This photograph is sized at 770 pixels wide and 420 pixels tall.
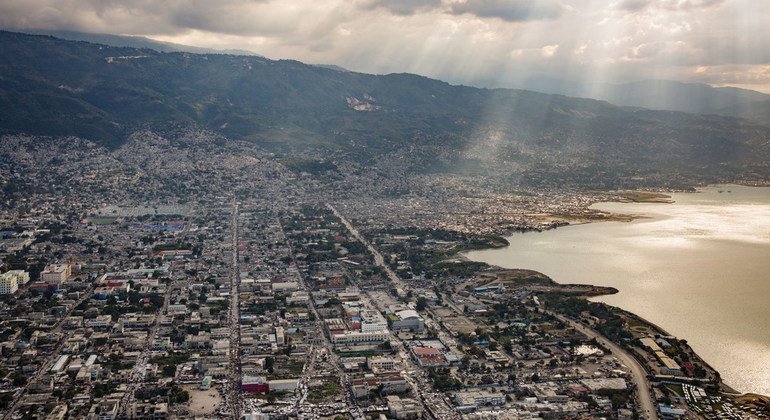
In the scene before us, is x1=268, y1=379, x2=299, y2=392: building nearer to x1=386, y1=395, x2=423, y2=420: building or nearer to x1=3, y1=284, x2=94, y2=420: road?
x1=386, y1=395, x2=423, y2=420: building

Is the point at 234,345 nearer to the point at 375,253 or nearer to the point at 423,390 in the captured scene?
the point at 423,390

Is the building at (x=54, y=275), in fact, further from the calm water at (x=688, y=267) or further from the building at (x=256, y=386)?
the calm water at (x=688, y=267)

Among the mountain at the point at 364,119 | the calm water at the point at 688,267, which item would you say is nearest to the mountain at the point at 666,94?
the mountain at the point at 364,119

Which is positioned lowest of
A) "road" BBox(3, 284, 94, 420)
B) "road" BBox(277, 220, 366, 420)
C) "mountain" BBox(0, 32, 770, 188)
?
"road" BBox(3, 284, 94, 420)

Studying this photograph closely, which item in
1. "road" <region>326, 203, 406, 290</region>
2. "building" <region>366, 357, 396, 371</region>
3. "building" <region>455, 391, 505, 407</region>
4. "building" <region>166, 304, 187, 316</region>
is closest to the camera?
"building" <region>455, 391, 505, 407</region>

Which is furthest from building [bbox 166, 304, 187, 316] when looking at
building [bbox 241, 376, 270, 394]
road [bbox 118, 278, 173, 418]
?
building [bbox 241, 376, 270, 394]

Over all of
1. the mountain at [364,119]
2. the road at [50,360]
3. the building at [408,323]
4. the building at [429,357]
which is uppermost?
the mountain at [364,119]
